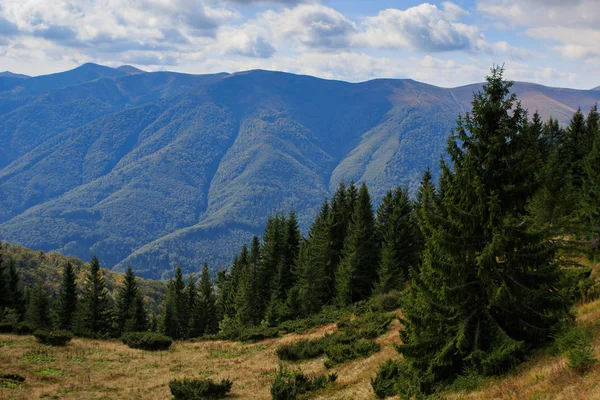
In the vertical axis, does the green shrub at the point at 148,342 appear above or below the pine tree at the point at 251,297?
above

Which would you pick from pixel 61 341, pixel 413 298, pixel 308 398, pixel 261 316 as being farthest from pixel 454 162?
pixel 261 316

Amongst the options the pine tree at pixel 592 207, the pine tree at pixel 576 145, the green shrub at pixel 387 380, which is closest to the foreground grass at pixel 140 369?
the green shrub at pixel 387 380

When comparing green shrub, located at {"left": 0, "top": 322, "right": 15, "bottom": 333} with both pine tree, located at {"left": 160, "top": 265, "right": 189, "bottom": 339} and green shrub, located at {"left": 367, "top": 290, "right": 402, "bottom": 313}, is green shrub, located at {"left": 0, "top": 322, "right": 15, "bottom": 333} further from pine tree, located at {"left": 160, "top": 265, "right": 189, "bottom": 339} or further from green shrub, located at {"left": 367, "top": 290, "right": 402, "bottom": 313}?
pine tree, located at {"left": 160, "top": 265, "right": 189, "bottom": 339}

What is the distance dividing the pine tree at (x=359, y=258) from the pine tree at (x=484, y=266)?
1174 inches

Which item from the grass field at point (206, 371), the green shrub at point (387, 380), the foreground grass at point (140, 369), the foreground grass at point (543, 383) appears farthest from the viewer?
the foreground grass at point (140, 369)

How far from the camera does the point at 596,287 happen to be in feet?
61.3

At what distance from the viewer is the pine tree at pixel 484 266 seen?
41.7 ft

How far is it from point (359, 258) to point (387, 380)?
29.3 m

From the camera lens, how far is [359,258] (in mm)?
44344

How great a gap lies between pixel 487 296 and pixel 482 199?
9.64ft

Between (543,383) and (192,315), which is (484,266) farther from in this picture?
(192,315)

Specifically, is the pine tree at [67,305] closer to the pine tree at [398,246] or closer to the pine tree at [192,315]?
the pine tree at [192,315]

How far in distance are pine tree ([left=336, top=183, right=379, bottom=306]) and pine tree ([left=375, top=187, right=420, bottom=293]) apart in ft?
4.65

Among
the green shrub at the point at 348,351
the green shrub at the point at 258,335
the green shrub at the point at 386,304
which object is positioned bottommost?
the green shrub at the point at 258,335
